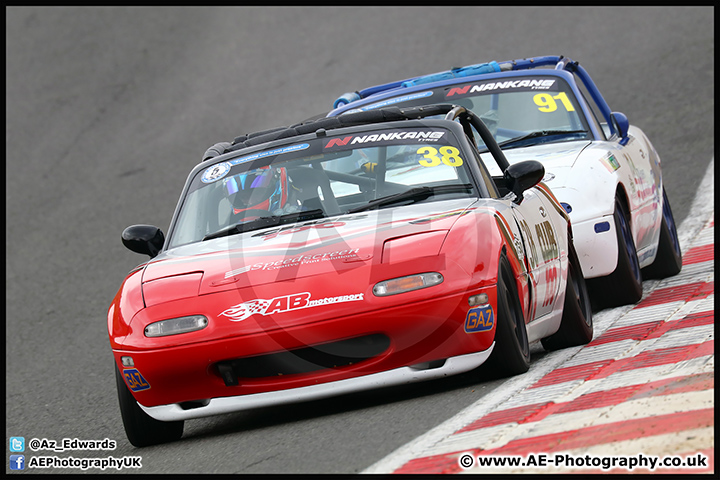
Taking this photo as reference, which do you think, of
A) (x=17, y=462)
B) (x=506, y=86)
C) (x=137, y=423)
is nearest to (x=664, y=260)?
(x=506, y=86)

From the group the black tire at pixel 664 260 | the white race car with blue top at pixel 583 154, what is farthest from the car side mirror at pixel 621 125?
the black tire at pixel 664 260

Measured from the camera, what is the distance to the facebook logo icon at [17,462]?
5527mm

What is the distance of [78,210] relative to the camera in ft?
53.4

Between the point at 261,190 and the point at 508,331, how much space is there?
5.76 ft

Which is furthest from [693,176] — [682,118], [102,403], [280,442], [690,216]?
[280,442]

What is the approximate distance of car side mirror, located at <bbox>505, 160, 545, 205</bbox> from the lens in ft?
20.1

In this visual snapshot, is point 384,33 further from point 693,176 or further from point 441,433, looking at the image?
point 441,433

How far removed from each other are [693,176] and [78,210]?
28.0ft

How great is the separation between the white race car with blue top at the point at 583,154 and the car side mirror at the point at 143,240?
8.99ft

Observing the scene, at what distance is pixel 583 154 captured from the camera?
7.92 m

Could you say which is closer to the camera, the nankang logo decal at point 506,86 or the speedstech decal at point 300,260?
the speedstech decal at point 300,260

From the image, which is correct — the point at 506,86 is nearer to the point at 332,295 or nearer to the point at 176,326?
the point at 332,295

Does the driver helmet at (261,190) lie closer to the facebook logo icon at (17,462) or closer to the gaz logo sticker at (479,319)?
the gaz logo sticker at (479,319)
